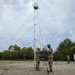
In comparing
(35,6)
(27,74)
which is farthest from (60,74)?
(35,6)

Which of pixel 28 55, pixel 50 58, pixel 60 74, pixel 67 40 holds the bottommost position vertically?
pixel 60 74

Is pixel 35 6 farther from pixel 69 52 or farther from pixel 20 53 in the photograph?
pixel 20 53

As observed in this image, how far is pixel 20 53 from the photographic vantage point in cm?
7519

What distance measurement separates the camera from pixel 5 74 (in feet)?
40.7

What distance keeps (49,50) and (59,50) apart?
2349 inches

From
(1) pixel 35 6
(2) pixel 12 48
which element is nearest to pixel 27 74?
(1) pixel 35 6

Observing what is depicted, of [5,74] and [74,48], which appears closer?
[5,74]

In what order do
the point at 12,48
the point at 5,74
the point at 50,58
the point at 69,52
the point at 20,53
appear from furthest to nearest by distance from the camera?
the point at 12,48
the point at 20,53
the point at 69,52
the point at 50,58
the point at 5,74

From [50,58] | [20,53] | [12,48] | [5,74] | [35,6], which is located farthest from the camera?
[12,48]

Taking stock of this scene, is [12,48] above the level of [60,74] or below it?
above

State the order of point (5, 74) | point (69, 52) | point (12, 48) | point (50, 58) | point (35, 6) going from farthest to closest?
point (12, 48) < point (69, 52) < point (35, 6) < point (50, 58) < point (5, 74)

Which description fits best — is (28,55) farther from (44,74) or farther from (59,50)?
(44,74)

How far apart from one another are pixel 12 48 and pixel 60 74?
7611cm

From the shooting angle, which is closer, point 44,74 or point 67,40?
point 44,74
